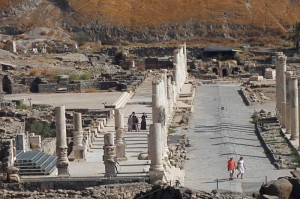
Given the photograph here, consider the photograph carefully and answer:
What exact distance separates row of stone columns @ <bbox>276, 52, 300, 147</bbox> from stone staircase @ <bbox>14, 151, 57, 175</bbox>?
12.0 meters

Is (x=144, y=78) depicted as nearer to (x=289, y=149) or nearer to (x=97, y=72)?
(x=97, y=72)

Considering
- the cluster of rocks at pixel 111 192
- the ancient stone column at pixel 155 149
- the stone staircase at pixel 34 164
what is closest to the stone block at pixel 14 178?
the cluster of rocks at pixel 111 192

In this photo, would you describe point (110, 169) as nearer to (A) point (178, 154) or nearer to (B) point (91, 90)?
(A) point (178, 154)

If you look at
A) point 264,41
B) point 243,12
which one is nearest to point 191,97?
point 264,41

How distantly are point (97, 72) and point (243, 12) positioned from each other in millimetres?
36675

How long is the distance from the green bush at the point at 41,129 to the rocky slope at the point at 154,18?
6031cm

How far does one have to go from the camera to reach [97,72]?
6725 cm

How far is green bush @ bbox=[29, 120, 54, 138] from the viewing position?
35003 millimetres

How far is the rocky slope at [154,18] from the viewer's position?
96438 millimetres

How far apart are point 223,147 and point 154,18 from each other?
6815 cm

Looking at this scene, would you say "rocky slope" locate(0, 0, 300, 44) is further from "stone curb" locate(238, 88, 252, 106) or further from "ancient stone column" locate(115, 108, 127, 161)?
"ancient stone column" locate(115, 108, 127, 161)

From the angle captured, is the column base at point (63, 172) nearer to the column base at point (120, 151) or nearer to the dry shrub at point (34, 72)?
the column base at point (120, 151)

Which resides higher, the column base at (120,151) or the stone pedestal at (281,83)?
the stone pedestal at (281,83)

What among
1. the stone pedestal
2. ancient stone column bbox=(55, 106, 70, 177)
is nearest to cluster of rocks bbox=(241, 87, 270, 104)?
the stone pedestal
